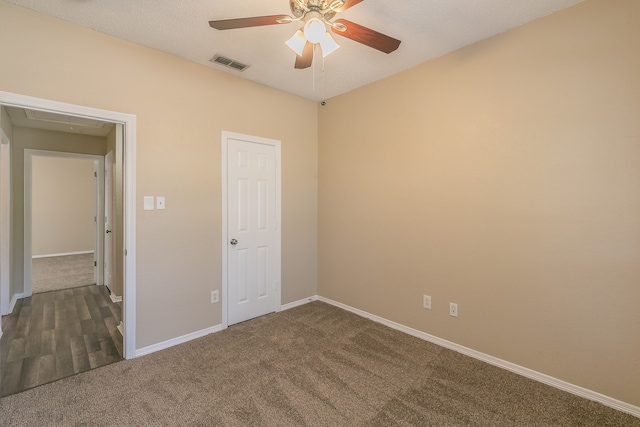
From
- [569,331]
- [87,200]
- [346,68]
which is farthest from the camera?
[87,200]

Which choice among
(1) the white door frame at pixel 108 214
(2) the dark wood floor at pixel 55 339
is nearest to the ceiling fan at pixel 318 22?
(2) the dark wood floor at pixel 55 339

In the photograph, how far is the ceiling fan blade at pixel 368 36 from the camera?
1.65m

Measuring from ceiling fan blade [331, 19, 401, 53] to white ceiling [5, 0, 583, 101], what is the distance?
0.39 m

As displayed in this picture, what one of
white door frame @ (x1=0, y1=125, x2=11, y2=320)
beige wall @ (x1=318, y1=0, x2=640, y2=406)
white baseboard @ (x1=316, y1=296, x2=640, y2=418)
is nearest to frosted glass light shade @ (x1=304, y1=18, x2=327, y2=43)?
beige wall @ (x1=318, y1=0, x2=640, y2=406)

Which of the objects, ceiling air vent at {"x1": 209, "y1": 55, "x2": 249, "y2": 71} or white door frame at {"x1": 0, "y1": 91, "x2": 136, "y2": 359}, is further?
ceiling air vent at {"x1": 209, "y1": 55, "x2": 249, "y2": 71}

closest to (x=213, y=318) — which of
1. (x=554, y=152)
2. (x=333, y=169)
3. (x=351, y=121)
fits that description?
(x=333, y=169)

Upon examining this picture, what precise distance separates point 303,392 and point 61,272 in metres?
Answer: 5.84

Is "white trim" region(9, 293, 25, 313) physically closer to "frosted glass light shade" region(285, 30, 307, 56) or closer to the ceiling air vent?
the ceiling air vent

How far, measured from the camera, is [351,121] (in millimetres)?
3467

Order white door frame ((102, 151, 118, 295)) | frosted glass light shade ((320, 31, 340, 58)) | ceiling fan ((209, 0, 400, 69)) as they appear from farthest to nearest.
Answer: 1. white door frame ((102, 151, 118, 295))
2. frosted glass light shade ((320, 31, 340, 58))
3. ceiling fan ((209, 0, 400, 69))

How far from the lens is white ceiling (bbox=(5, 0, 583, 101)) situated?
197 centimetres

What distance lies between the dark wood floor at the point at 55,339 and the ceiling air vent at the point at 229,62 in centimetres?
281

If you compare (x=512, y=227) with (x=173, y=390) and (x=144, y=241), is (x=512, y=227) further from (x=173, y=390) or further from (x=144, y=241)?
(x=144, y=241)

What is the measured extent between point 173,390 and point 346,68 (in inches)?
123
